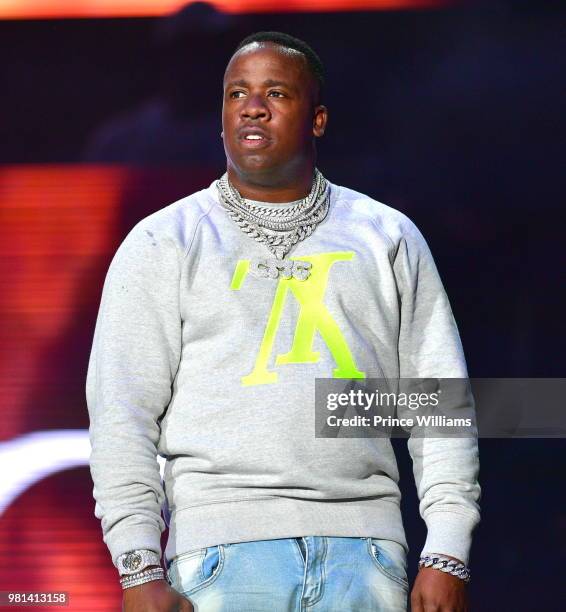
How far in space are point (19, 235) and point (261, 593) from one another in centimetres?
154

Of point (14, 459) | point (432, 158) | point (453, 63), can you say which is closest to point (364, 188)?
point (432, 158)

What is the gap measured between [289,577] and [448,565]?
0.31 metres

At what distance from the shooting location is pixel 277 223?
240 cm

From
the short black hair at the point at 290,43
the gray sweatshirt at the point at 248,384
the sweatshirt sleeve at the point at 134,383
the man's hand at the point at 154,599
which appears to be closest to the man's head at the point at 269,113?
the short black hair at the point at 290,43

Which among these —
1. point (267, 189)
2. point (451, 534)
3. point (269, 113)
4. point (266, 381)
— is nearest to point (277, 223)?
point (267, 189)

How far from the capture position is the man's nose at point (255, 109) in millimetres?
2406

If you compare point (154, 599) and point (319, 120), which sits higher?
point (319, 120)

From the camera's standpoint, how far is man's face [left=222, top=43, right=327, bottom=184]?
2420 millimetres

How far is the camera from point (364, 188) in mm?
3336

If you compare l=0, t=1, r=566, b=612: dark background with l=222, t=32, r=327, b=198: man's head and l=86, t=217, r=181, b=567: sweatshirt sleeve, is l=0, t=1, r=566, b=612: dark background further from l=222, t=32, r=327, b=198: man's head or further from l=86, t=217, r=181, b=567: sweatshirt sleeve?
l=86, t=217, r=181, b=567: sweatshirt sleeve

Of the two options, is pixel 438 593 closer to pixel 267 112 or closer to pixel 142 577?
pixel 142 577

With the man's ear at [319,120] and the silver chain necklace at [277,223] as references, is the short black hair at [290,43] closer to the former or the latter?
the man's ear at [319,120]

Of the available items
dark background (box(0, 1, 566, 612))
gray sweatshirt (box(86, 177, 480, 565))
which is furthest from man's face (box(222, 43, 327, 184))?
dark background (box(0, 1, 566, 612))

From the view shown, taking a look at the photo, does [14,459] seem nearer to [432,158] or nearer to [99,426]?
[99,426]
